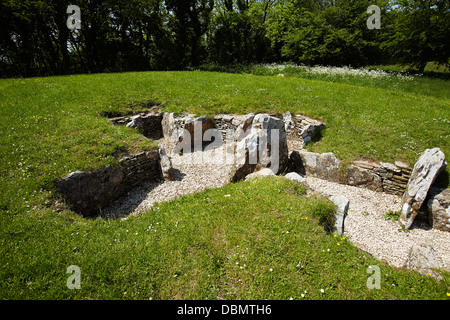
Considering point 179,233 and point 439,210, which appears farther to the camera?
point 439,210

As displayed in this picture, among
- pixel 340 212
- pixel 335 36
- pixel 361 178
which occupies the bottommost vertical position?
pixel 340 212

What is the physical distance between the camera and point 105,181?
319 inches

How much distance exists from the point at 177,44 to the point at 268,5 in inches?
678

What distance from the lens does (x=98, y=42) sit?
3116 centimetres

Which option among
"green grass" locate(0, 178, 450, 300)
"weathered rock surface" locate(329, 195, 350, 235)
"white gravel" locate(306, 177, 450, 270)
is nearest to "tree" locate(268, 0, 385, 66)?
"white gravel" locate(306, 177, 450, 270)

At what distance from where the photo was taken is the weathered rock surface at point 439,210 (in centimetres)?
691

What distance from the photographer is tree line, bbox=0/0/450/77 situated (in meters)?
23.1

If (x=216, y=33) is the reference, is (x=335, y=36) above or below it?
below

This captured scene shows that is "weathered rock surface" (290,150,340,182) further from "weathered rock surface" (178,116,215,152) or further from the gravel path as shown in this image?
"weathered rock surface" (178,116,215,152)

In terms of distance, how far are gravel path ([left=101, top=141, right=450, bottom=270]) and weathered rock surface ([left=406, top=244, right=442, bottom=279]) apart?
1.99ft

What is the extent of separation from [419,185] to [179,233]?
815 cm

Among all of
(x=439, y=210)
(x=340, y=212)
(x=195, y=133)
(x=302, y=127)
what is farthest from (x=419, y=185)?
(x=195, y=133)

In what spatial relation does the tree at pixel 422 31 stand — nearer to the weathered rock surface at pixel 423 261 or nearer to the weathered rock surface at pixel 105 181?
the weathered rock surface at pixel 423 261

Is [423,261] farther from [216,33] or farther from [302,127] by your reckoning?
[216,33]
